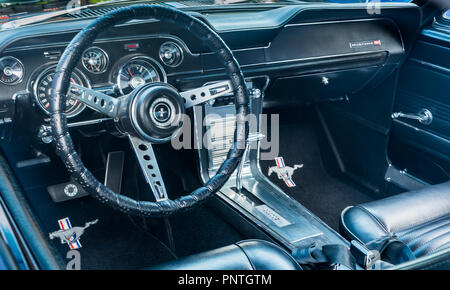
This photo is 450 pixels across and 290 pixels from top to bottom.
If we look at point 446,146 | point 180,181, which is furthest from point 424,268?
point 180,181

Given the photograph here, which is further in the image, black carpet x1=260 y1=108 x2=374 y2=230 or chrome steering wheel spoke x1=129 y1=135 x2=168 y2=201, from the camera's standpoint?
black carpet x1=260 y1=108 x2=374 y2=230

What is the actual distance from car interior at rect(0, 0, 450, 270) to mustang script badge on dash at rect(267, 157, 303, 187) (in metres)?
0.01

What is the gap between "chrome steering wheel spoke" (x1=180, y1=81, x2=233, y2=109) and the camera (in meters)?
1.83

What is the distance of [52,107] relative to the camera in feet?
4.87

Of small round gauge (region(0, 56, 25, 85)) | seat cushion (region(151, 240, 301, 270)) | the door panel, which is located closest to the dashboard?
small round gauge (region(0, 56, 25, 85))

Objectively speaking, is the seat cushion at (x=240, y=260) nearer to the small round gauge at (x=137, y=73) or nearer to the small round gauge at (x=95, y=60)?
the small round gauge at (x=137, y=73)

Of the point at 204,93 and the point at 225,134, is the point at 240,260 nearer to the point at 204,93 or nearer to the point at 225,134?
the point at 204,93

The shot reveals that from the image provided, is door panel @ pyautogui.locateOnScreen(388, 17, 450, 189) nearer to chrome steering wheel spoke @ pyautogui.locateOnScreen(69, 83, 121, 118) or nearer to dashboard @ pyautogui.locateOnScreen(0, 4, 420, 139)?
dashboard @ pyautogui.locateOnScreen(0, 4, 420, 139)

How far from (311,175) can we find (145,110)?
1906 mm

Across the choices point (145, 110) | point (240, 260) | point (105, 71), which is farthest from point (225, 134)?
point (240, 260)

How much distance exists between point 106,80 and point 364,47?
145 cm

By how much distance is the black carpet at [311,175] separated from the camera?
302 cm
